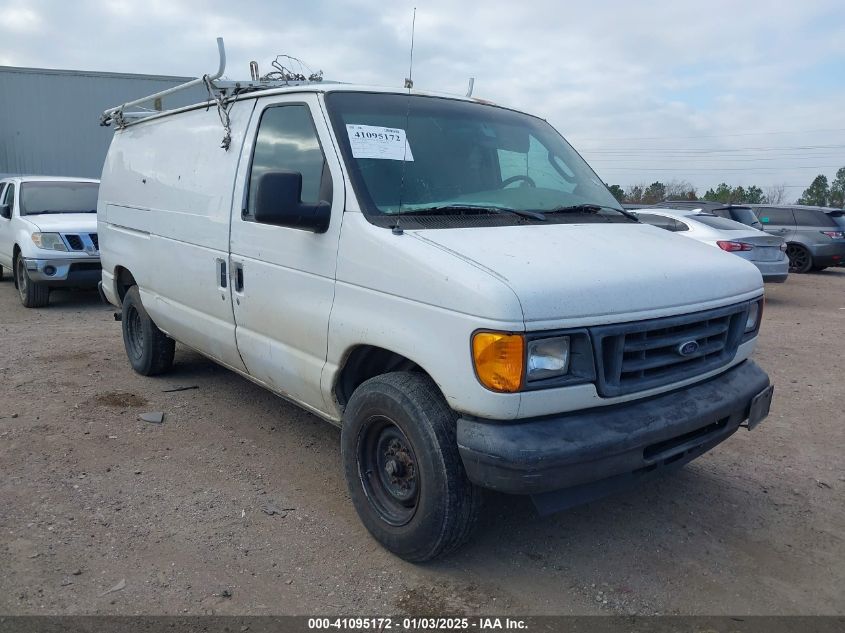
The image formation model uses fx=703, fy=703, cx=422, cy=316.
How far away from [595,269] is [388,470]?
1.31 m

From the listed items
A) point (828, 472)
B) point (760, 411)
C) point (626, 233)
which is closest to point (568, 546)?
point (760, 411)

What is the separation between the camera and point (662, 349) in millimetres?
3094

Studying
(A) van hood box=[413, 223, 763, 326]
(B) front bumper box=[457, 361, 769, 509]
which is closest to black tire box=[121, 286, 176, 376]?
(A) van hood box=[413, 223, 763, 326]

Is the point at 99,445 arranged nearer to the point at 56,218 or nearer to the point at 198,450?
the point at 198,450

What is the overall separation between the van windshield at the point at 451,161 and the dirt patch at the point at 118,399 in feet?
9.96

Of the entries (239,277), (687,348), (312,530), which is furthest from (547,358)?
(239,277)

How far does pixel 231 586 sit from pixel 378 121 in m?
2.35

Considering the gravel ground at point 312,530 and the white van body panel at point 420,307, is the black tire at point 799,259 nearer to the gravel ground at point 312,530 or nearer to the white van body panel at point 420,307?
the gravel ground at point 312,530

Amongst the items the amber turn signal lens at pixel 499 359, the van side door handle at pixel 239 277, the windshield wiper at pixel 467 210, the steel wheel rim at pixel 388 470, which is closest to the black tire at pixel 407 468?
the steel wheel rim at pixel 388 470

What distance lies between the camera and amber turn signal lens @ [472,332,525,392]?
2.65 meters

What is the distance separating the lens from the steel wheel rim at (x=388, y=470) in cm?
318

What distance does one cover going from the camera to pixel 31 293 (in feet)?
31.4

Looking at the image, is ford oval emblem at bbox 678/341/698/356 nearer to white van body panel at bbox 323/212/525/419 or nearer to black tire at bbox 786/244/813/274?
white van body panel at bbox 323/212/525/419

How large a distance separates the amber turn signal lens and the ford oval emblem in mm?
881
